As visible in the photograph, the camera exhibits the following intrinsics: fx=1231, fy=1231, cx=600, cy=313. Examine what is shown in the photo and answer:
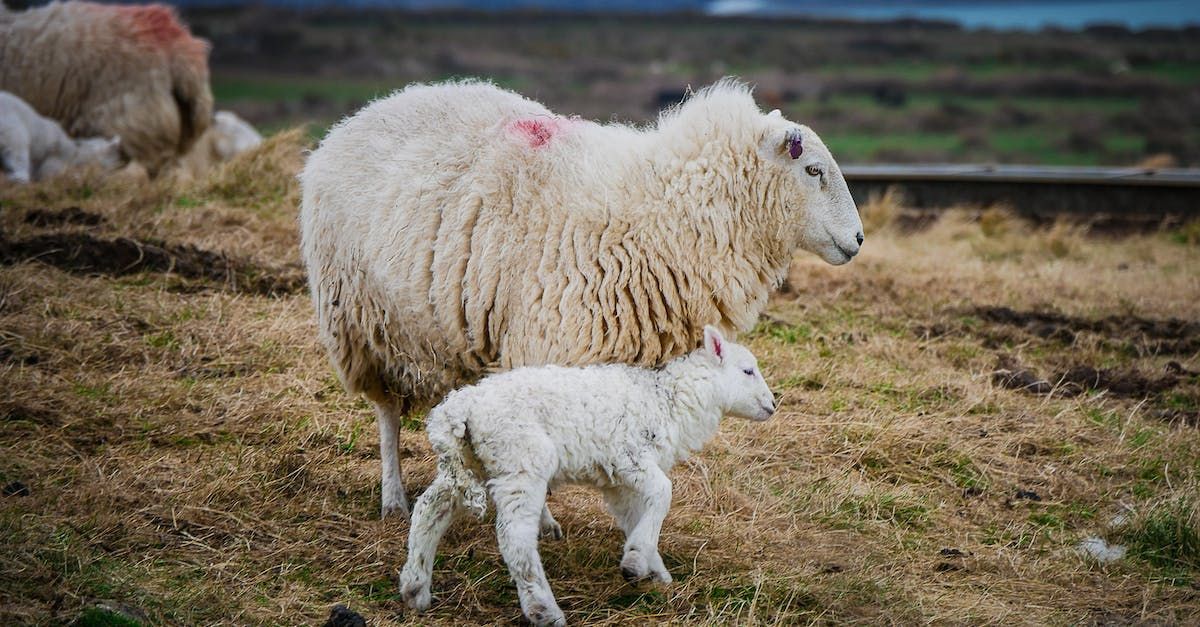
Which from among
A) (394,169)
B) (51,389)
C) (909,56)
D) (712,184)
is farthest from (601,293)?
(909,56)

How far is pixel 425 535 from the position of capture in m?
4.58

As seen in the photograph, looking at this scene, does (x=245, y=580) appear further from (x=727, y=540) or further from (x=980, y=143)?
(x=980, y=143)

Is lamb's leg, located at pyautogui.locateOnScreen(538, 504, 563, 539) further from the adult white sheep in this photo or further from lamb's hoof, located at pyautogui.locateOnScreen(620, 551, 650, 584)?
lamb's hoof, located at pyautogui.locateOnScreen(620, 551, 650, 584)

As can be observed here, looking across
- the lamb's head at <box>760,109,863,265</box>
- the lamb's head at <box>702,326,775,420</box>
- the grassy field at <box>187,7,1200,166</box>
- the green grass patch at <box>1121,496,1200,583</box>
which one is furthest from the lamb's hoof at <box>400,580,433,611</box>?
the grassy field at <box>187,7,1200,166</box>

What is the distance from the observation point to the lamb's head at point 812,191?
5.50m

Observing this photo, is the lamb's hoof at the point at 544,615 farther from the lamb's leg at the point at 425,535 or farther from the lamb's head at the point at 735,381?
the lamb's head at the point at 735,381

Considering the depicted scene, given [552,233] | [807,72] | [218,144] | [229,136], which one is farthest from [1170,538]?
[807,72]

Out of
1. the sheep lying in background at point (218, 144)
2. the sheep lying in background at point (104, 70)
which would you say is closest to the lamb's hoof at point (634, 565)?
the sheep lying in background at point (218, 144)

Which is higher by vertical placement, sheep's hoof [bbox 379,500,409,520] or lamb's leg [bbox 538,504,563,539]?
lamb's leg [bbox 538,504,563,539]

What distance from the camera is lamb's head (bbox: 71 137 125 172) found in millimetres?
11656

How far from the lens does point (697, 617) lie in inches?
184

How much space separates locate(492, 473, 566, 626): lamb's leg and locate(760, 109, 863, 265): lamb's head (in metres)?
1.92

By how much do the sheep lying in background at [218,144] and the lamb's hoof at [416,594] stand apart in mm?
8685

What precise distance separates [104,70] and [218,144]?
1.72 meters
